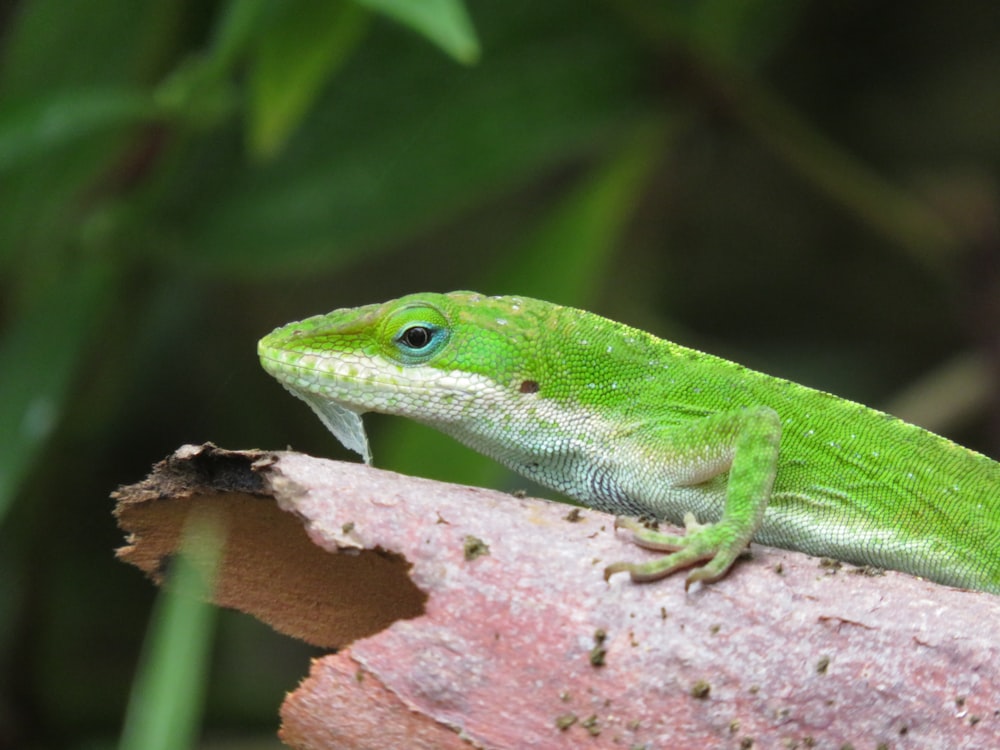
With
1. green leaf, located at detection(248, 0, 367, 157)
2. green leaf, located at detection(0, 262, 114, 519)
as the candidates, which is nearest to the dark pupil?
green leaf, located at detection(248, 0, 367, 157)

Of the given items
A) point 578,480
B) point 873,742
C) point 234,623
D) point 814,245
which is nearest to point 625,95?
point 814,245

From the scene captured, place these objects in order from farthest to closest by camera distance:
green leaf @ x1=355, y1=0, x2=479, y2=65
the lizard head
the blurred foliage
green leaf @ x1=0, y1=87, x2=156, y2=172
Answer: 1. the blurred foliage
2. green leaf @ x1=0, y1=87, x2=156, y2=172
3. green leaf @ x1=355, y1=0, x2=479, y2=65
4. the lizard head

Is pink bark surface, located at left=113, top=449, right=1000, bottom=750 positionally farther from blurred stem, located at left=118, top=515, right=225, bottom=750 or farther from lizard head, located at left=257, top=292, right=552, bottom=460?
lizard head, located at left=257, top=292, right=552, bottom=460

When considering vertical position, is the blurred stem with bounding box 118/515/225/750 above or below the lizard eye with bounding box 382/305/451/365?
below

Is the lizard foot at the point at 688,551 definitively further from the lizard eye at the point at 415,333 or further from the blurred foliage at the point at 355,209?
the blurred foliage at the point at 355,209

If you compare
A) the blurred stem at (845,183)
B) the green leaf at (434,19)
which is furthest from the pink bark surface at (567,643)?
the blurred stem at (845,183)
